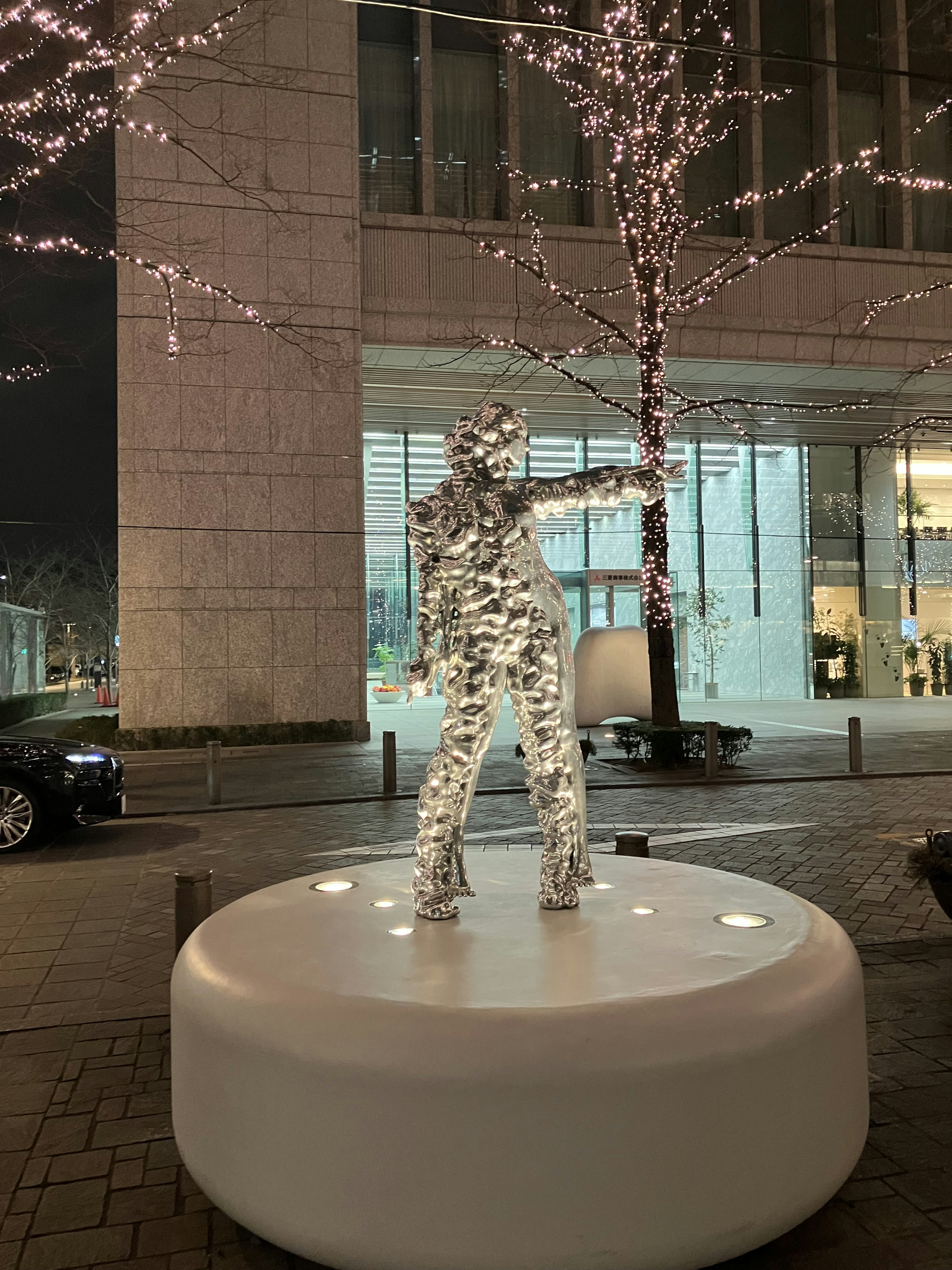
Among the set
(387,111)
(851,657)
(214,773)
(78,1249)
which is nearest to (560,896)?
(78,1249)

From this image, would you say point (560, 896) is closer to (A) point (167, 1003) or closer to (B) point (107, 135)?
(A) point (167, 1003)

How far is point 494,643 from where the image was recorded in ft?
11.2

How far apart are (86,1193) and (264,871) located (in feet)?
13.9

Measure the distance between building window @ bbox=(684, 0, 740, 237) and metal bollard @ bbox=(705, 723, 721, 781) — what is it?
12.2 metres

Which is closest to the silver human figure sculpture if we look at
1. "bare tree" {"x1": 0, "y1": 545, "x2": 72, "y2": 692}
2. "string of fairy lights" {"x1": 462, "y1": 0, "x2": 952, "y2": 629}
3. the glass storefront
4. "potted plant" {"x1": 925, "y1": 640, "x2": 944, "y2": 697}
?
"string of fairy lights" {"x1": 462, "y1": 0, "x2": 952, "y2": 629}

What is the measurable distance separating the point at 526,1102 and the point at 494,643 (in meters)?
1.57

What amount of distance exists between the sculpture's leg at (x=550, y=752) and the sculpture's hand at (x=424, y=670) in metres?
0.28

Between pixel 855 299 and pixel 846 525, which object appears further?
pixel 846 525

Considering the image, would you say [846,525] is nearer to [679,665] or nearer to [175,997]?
[679,665]

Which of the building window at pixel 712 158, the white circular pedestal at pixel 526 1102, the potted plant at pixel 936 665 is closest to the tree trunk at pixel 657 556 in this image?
the building window at pixel 712 158

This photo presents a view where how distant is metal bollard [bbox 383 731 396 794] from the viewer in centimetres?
→ 1089

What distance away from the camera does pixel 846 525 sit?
26094 millimetres

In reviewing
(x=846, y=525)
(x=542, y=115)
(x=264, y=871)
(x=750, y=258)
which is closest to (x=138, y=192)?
(x=542, y=115)

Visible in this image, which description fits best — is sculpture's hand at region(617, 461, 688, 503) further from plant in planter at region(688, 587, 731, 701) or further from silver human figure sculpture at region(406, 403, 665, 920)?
plant in planter at region(688, 587, 731, 701)
